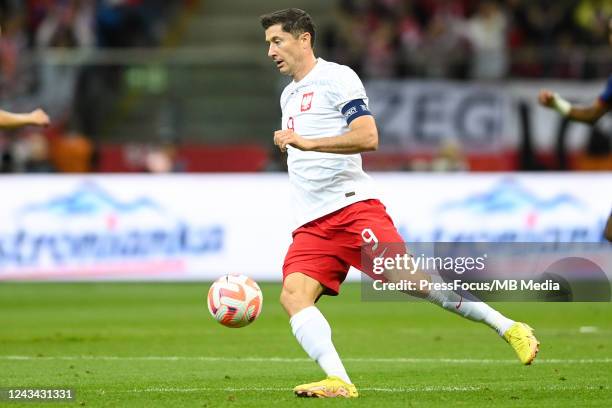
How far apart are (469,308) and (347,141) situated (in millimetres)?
1560

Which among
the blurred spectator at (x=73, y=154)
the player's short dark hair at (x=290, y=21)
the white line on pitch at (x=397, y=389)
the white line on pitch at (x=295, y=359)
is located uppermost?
the player's short dark hair at (x=290, y=21)

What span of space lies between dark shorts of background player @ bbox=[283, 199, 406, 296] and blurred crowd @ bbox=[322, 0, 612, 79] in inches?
588

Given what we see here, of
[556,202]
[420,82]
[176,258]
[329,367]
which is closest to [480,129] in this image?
[420,82]

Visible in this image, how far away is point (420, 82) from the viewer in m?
24.3

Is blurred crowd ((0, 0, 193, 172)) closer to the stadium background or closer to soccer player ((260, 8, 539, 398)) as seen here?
the stadium background

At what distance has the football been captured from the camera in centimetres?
962

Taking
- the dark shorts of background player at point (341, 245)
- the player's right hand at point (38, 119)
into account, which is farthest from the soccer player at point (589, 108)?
the player's right hand at point (38, 119)

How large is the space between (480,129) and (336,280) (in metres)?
15.2

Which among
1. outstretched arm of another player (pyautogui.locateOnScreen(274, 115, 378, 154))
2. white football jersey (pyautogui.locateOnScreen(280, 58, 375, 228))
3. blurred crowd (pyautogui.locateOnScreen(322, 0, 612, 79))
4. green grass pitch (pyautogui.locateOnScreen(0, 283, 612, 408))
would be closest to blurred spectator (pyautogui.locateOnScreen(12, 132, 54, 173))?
green grass pitch (pyautogui.locateOnScreen(0, 283, 612, 408))

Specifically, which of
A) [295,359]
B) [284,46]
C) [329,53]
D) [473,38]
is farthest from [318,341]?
[473,38]

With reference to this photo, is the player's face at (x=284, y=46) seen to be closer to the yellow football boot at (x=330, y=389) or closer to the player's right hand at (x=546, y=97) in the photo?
the yellow football boot at (x=330, y=389)

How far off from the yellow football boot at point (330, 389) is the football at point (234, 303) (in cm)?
97

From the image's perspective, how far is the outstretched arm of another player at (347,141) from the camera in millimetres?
8695

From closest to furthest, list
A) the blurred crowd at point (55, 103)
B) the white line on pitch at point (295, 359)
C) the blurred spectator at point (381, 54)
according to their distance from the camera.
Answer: the white line on pitch at point (295, 359), the blurred crowd at point (55, 103), the blurred spectator at point (381, 54)
